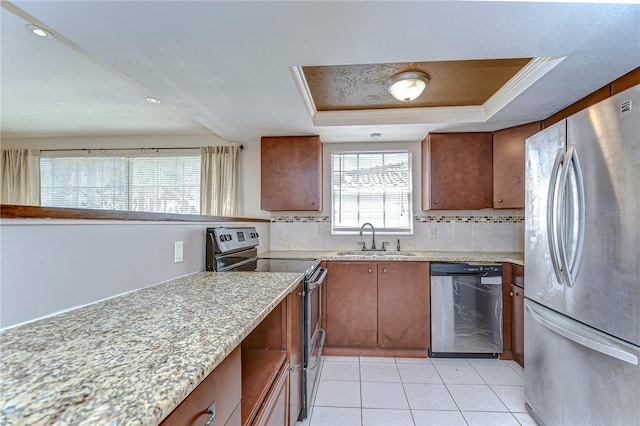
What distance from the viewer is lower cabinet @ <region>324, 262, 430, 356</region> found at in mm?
2594

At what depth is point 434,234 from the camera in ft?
10.4

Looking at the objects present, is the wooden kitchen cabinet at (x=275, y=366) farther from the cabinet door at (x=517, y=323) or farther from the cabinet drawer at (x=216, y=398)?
the cabinet door at (x=517, y=323)

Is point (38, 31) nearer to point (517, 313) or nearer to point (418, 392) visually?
point (418, 392)

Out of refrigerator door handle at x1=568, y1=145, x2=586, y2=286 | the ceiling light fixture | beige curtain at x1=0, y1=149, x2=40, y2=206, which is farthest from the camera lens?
beige curtain at x1=0, y1=149, x2=40, y2=206

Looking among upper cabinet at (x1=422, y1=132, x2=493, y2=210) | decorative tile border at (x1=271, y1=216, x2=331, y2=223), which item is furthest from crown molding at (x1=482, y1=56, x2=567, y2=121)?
decorative tile border at (x1=271, y1=216, x2=331, y2=223)

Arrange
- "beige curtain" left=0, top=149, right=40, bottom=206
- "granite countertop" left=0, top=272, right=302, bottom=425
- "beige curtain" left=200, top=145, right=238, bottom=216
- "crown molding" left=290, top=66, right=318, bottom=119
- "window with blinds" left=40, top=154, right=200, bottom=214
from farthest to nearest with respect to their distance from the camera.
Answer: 1. "beige curtain" left=0, top=149, right=40, bottom=206
2. "window with blinds" left=40, top=154, right=200, bottom=214
3. "beige curtain" left=200, top=145, right=238, bottom=216
4. "crown molding" left=290, top=66, right=318, bottom=119
5. "granite countertop" left=0, top=272, right=302, bottom=425

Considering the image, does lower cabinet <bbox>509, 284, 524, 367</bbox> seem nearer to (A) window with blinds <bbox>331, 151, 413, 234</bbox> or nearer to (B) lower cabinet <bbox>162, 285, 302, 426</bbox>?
(A) window with blinds <bbox>331, 151, 413, 234</bbox>

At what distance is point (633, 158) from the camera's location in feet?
3.91

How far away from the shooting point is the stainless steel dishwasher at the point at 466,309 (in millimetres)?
2500

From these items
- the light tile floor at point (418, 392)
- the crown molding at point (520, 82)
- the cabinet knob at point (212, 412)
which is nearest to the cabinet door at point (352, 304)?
the light tile floor at point (418, 392)

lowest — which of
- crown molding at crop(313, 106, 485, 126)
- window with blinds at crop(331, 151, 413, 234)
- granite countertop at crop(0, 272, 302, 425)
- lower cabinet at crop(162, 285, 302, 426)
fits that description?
lower cabinet at crop(162, 285, 302, 426)

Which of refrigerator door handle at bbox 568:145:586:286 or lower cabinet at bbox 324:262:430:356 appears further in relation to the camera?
lower cabinet at bbox 324:262:430:356

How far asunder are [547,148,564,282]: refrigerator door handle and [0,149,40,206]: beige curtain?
5.51 metres

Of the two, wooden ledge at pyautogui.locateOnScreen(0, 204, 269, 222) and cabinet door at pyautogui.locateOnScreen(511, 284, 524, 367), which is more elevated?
wooden ledge at pyautogui.locateOnScreen(0, 204, 269, 222)
